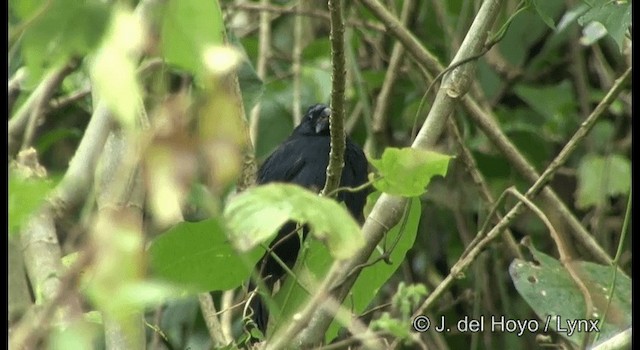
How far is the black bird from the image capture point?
334cm

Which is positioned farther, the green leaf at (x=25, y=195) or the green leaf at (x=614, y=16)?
the green leaf at (x=614, y=16)

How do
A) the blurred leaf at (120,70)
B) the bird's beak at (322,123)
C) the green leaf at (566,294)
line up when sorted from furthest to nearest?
1. the bird's beak at (322,123)
2. the green leaf at (566,294)
3. the blurred leaf at (120,70)

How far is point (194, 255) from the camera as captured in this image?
2.02 metres

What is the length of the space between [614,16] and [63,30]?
1670 millimetres

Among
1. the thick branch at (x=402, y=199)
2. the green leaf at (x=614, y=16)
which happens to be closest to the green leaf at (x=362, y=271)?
the thick branch at (x=402, y=199)

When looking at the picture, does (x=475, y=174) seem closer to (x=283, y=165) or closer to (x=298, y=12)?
(x=283, y=165)

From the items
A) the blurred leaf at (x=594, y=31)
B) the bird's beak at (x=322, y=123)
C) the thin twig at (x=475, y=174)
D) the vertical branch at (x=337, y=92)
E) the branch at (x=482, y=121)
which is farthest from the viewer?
the bird's beak at (x=322, y=123)

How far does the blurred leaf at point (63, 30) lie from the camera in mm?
951

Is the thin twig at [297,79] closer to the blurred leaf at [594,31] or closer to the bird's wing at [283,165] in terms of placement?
the bird's wing at [283,165]

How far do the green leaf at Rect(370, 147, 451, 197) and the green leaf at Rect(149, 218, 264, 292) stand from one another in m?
0.40

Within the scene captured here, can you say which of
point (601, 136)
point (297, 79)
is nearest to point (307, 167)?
point (297, 79)

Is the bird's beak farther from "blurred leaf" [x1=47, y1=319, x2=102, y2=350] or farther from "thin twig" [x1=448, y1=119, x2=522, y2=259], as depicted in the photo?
"blurred leaf" [x1=47, y1=319, x2=102, y2=350]

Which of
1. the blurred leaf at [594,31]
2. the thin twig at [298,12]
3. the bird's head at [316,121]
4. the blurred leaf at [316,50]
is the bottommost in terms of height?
the bird's head at [316,121]

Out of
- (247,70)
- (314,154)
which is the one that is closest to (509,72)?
(314,154)
